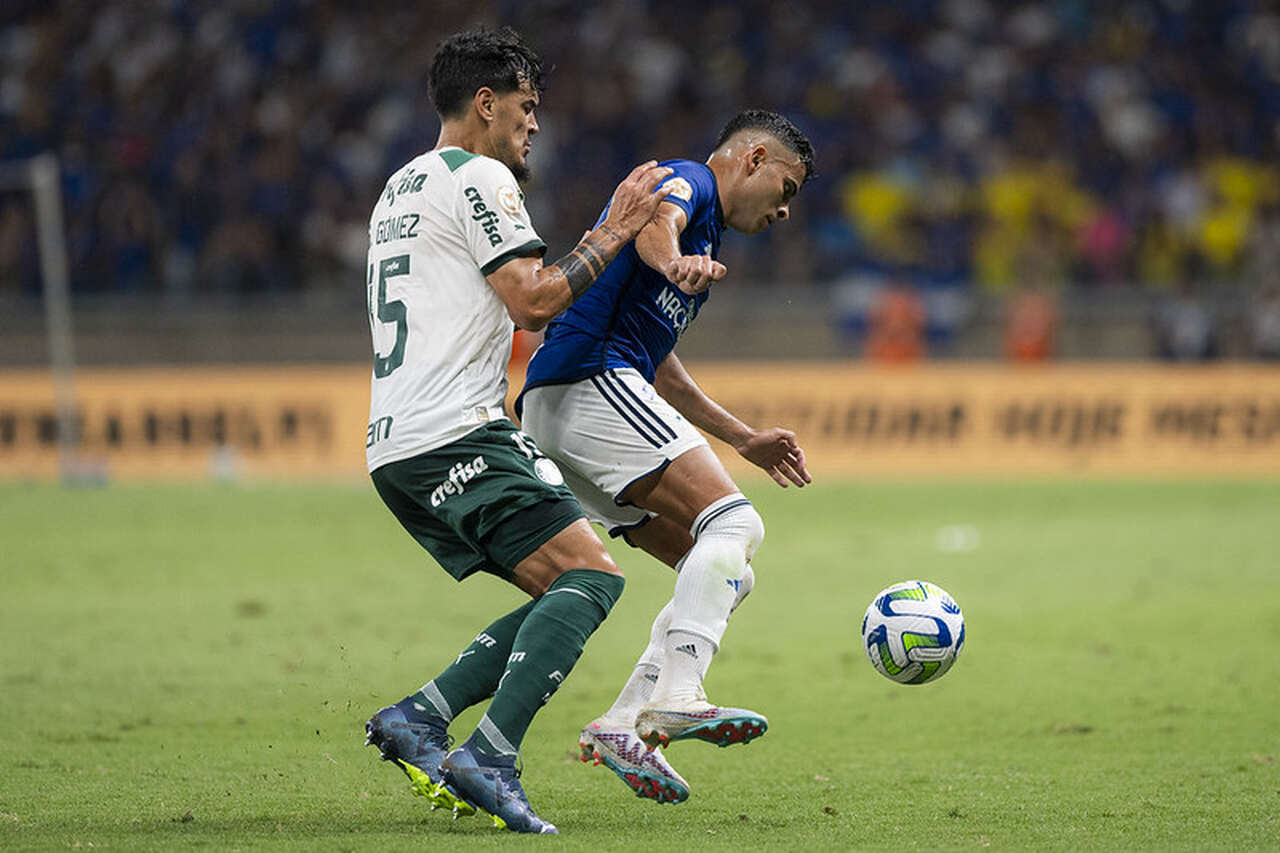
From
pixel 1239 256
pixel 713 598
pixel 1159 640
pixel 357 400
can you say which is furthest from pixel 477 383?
pixel 1239 256

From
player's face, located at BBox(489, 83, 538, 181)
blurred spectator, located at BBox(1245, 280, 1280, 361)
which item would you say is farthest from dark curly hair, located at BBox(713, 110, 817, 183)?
blurred spectator, located at BBox(1245, 280, 1280, 361)

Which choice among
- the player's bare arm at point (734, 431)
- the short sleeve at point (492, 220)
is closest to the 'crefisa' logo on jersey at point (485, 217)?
the short sleeve at point (492, 220)

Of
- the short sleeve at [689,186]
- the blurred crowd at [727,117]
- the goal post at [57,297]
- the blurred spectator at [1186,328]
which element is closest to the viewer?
the short sleeve at [689,186]

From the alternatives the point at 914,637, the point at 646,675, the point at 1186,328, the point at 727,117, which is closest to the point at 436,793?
the point at 646,675

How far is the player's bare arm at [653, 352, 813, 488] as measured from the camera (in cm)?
616

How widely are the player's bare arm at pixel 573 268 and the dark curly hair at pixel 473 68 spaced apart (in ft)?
1.61

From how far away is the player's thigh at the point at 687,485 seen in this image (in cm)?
560

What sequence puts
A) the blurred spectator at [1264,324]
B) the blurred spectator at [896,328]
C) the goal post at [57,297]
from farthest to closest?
1. the blurred spectator at [896,328]
2. the blurred spectator at [1264,324]
3. the goal post at [57,297]

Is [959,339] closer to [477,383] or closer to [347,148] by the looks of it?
[347,148]

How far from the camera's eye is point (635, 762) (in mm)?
5375

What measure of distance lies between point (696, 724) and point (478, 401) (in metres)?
1.19

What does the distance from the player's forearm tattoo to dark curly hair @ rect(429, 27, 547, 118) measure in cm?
59

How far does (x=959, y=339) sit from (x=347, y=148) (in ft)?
29.8

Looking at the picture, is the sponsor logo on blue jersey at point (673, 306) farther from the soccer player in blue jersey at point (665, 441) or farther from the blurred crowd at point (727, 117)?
the blurred crowd at point (727, 117)
